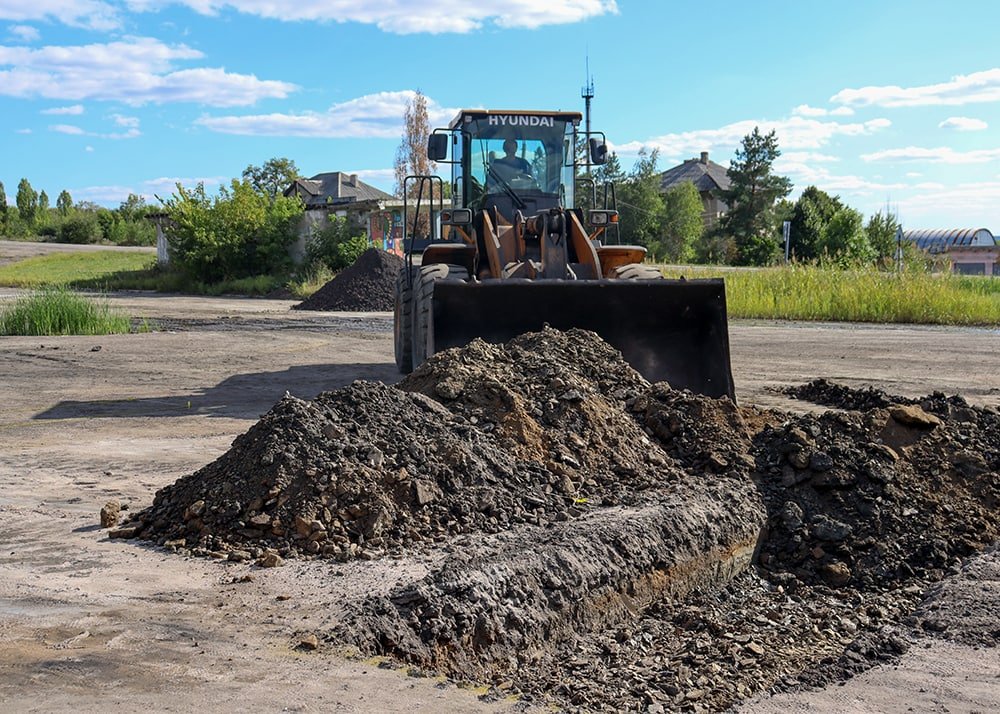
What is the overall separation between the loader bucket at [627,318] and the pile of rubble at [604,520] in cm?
187

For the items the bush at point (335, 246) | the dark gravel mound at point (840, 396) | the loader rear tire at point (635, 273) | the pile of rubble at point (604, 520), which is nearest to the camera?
the pile of rubble at point (604, 520)

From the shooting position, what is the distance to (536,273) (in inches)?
420

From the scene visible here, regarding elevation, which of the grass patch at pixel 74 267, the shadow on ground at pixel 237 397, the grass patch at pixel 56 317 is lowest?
the shadow on ground at pixel 237 397

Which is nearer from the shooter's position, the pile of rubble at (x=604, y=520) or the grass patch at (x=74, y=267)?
the pile of rubble at (x=604, y=520)

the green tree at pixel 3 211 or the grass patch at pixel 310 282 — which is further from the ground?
the green tree at pixel 3 211

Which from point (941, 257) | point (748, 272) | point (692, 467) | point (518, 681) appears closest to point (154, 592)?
point (518, 681)

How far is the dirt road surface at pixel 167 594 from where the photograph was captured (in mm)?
3617

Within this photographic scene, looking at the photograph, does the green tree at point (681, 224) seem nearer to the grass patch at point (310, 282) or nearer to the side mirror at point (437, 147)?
the grass patch at point (310, 282)

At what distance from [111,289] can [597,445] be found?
35555 millimetres

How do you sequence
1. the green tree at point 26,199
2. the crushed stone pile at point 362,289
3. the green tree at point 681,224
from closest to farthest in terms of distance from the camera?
the crushed stone pile at point 362,289
the green tree at point 681,224
the green tree at point 26,199

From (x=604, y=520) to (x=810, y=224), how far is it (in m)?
44.1

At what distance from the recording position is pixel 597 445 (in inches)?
256

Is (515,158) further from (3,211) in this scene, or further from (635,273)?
(3,211)

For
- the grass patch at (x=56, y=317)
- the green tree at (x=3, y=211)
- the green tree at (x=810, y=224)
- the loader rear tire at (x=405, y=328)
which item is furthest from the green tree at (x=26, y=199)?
the loader rear tire at (x=405, y=328)
